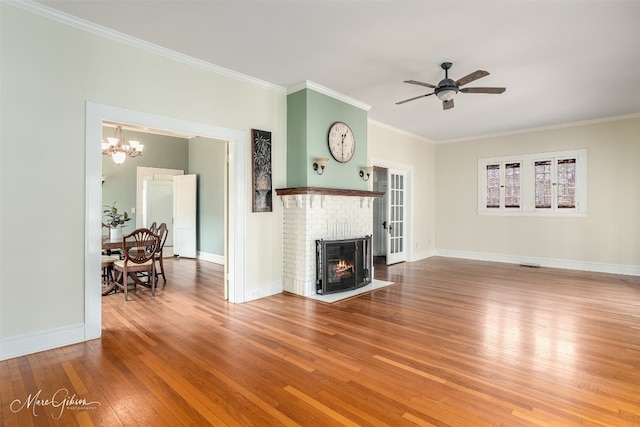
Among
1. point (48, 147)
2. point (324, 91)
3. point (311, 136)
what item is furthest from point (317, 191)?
point (48, 147)

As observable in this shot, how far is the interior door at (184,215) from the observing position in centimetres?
795

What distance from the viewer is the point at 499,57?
3748mm

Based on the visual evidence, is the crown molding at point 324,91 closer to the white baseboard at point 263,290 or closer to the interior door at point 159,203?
the white baseboard at point 263,290

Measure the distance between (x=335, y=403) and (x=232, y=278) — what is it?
2595 millimetres

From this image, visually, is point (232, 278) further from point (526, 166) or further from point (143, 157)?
point (526, 166)

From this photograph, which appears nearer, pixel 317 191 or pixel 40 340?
pixel 40 340

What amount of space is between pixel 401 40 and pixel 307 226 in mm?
2469

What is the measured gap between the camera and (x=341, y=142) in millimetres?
5164

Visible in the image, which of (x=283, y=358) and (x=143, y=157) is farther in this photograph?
(x=143, y=157)

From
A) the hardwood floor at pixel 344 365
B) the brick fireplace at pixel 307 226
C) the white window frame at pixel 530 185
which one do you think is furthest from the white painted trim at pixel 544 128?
the brick fireplace at pixel 307 226

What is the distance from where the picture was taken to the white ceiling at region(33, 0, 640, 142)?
2842 mm

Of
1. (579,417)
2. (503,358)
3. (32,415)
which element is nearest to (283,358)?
(32,415)

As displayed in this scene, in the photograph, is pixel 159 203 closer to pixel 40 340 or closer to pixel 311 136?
pixel 311 136

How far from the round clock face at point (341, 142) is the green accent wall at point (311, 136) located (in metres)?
0.07
